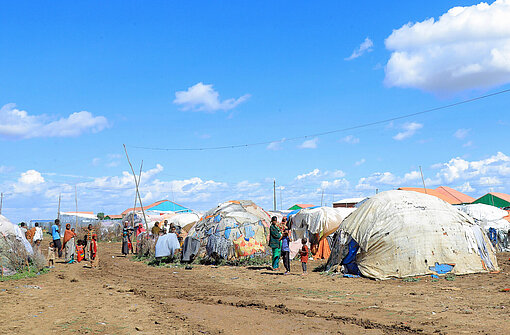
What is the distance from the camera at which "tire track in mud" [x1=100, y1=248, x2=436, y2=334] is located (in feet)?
27.0

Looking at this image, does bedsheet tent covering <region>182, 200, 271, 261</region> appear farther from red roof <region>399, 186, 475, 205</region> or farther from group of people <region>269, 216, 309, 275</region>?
red roof <region>399, 186, 475, 205</region>

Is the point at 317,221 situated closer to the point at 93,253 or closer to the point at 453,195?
the point at 93,253

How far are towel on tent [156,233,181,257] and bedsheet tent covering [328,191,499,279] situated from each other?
7.63m

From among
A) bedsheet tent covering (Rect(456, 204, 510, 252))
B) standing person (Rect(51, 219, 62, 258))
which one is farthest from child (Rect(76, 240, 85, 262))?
bedsheet tent covering (Rect(456, 204, 510, 252))

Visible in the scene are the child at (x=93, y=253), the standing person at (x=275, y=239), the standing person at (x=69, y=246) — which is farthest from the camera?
the standing person at (x=69, y=246)

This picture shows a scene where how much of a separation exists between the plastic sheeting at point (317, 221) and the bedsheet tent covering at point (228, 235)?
336cm

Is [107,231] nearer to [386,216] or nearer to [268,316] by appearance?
[386,216]

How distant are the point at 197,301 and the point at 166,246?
9802 mm

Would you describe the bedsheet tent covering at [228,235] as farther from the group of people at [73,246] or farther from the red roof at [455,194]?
the red roof at [455,194]

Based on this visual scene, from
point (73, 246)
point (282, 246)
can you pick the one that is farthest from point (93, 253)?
point (282, 246)

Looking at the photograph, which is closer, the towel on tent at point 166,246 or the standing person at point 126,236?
the towel on tent at point 166,246

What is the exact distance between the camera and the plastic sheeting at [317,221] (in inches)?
930

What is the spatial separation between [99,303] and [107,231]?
37.2 metres

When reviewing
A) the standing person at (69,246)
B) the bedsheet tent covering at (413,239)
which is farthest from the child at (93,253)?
the bedsheet tent covering at (413,239)
